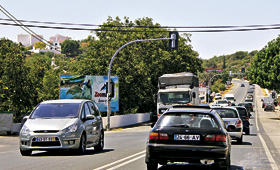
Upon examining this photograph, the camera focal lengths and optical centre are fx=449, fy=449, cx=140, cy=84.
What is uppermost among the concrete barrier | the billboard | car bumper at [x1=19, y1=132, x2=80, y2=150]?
the billboard

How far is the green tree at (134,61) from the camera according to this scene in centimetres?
4869

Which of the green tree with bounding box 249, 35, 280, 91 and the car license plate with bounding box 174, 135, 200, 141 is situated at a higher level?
the green tree with bounding box 249, 35, 280, 91

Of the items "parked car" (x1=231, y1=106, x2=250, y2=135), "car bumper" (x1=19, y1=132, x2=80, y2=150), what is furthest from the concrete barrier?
"car bumper" (x1=19, y1=132, x2=80, y2=150)

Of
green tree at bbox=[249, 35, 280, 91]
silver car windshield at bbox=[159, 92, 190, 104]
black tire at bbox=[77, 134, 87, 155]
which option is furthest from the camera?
green tree at bbox=[249, 35, 280, 91]

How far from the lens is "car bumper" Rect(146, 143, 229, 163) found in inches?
338

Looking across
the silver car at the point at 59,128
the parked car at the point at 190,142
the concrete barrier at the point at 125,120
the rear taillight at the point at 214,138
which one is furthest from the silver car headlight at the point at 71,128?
the concrete barrier at the point at 125,120

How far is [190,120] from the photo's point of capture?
9109mm

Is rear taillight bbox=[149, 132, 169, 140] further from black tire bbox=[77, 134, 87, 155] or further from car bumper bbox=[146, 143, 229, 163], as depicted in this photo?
black tire bbox=[77, 134, 87, 155]

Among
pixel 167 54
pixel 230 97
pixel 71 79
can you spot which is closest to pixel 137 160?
pixel 71 79

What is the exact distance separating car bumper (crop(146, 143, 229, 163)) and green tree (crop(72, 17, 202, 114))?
35979 mm

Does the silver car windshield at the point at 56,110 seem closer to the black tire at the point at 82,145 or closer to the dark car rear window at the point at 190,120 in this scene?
the black tire at the point at 82,145

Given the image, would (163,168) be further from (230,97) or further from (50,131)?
(230,97)

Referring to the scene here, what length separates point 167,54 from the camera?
5659 cm

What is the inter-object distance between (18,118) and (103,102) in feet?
29.7
